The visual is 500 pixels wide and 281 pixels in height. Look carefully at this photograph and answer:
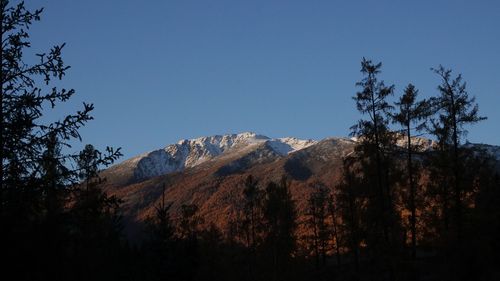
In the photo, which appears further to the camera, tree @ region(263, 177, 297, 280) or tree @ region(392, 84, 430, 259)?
tree @ region(263, 177, 297, 280)

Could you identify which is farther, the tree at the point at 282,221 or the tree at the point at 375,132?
the tree at the point at 282,221

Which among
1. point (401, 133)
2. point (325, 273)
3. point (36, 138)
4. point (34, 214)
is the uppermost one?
point (401, 133)

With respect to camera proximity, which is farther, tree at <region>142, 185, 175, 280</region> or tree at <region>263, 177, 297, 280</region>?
tree at <region>263, 177, 297, 280</region>

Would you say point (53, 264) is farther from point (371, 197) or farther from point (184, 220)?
point (184, 220)

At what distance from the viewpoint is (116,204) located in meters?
15.2

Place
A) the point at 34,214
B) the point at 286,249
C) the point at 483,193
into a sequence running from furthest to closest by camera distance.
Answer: the point at 286,249 < the point at 483,193 < the point at 34,214

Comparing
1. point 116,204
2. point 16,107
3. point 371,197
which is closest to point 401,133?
point 371,197

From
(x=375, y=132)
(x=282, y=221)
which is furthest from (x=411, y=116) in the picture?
(x=282, y=221)

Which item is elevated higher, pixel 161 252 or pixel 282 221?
pixel 282 221

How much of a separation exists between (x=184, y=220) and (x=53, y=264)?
34308 millimetres

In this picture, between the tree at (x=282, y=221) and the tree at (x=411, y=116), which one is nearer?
the tree at (x=411, y=116)

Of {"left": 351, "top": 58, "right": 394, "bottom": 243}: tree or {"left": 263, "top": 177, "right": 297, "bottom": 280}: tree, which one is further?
{"left": 263, "top": 177, "right": 297, "bottom": 280}: tree

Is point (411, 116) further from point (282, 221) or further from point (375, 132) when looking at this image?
point (282, 221)

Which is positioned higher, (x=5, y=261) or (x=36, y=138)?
(x=36, y=138)
